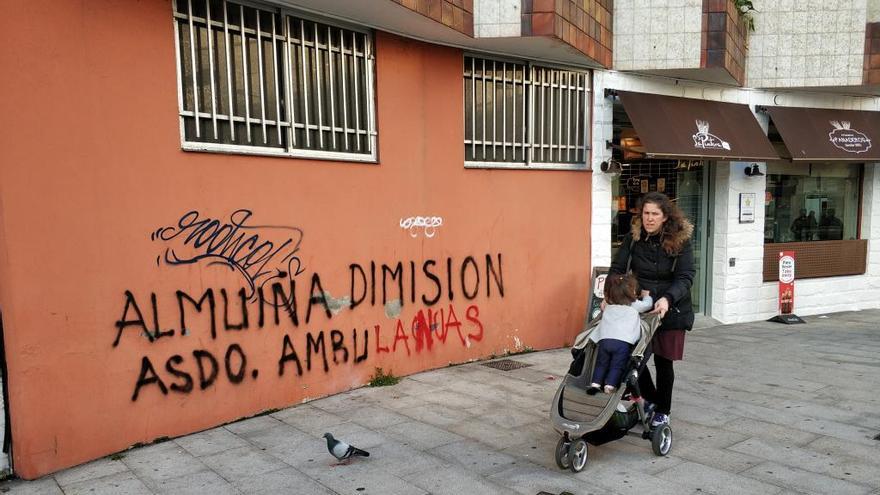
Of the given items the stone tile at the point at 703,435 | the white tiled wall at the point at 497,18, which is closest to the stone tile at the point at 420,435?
the stone tile at the point at 703,435

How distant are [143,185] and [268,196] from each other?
3.47 ft

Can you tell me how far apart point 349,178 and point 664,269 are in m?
3.04

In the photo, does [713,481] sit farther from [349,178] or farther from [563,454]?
[349,178]

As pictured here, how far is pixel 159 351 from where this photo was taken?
16.0 feet

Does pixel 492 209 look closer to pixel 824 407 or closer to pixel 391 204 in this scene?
pixel 391 204

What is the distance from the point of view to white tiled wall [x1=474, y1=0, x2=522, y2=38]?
6680mm

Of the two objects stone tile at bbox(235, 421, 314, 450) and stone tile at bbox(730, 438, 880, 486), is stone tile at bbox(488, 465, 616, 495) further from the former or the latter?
stone tile at bbox(235, 421, 314, 450)

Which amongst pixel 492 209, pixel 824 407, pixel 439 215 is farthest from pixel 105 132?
pixel 824 407

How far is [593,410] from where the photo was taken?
421 cm

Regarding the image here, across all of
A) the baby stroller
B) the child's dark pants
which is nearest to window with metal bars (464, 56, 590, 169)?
the baby stroller

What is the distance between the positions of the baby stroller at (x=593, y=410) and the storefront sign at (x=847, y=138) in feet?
25.4

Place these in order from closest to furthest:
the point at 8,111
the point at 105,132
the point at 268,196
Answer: the point at 8,111 < the point at 105,132 < the point at 268,196

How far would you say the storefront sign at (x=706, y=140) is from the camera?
869cm

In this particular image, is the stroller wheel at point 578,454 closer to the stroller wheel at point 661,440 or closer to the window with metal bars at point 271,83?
the stroller wheel at point 661,440
